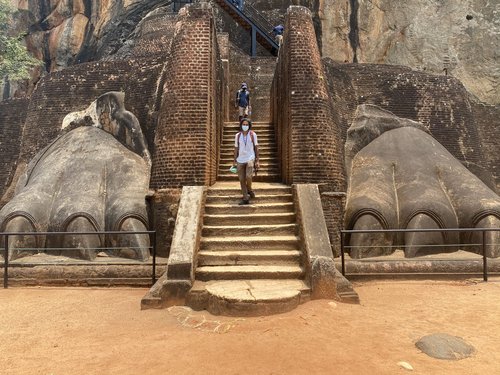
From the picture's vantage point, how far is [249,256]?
19.4 feet

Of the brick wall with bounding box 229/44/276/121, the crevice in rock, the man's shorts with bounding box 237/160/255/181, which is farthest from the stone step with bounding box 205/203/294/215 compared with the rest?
the crevice in rock

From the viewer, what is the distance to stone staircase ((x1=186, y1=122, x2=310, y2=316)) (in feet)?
15.9

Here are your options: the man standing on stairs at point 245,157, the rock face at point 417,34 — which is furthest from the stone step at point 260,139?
the rock face at point 417,34

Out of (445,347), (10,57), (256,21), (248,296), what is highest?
(256,21)

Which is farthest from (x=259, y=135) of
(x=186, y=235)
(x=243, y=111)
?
(x=186, y=235)

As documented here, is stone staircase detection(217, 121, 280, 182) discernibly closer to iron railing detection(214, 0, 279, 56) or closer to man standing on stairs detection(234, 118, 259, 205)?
man standing on stairs detection(234, 118, 259, 205)

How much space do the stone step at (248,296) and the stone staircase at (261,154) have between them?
12.9 feet

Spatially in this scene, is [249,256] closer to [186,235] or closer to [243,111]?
[186,235]

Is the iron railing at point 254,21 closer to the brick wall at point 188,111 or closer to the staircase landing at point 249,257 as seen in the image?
the brick wall at point 188,111

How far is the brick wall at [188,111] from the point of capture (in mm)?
7516

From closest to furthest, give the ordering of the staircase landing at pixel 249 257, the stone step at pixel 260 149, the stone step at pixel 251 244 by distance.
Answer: the staircase landing at pixel 249 257, the stone step at pixel 251 244, the stone step at pixel 260 149

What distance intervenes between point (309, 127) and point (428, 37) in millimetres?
16510

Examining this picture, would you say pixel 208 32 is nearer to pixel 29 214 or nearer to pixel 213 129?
pixel 213 129

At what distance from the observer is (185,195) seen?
6.76 meters
